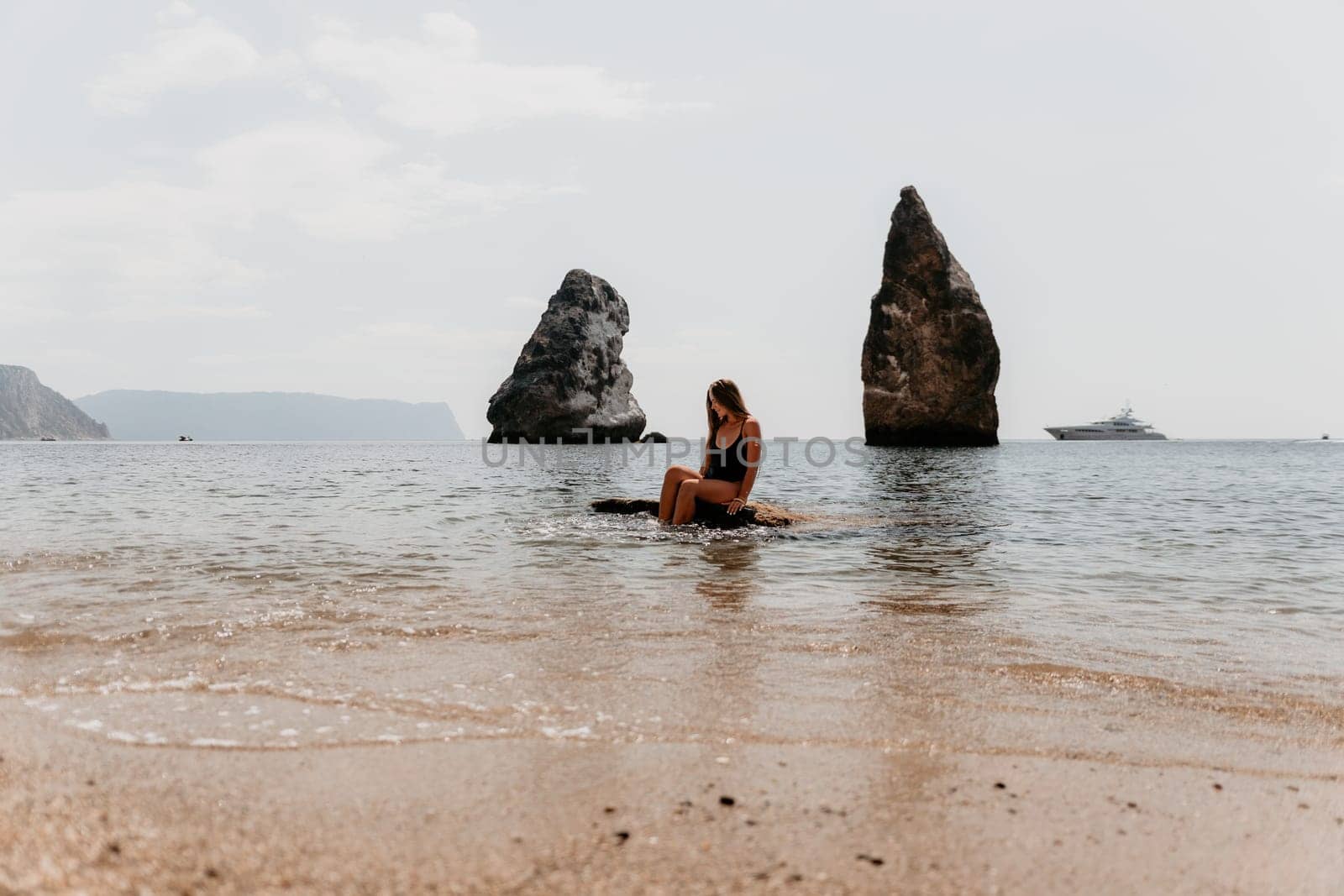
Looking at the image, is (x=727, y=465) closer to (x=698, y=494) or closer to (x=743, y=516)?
(x=698, y=494)

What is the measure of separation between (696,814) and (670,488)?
29.9ft

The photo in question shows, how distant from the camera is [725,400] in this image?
10.8 meters

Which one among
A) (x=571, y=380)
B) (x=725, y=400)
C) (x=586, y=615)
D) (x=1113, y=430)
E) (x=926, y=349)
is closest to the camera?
(x=586, y=615)

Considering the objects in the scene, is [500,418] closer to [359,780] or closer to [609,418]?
[609,418]

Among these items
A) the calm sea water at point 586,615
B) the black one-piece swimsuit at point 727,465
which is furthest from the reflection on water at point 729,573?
the black one-piece swimsuit at point 727,465

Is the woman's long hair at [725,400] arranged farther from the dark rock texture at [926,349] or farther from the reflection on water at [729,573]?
the dark rock texture at [926,349]

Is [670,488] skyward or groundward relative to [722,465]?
groundward

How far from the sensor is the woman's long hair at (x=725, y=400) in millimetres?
10766

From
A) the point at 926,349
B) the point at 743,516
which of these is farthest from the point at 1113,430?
the point at 743,516

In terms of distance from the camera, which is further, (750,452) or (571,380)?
(571,380)

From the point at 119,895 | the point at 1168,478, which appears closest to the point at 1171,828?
the point at 119,895

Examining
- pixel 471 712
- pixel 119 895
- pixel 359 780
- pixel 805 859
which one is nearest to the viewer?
pixel 119 895

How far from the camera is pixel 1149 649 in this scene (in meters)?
4.71

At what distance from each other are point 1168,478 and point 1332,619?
2487 cm
